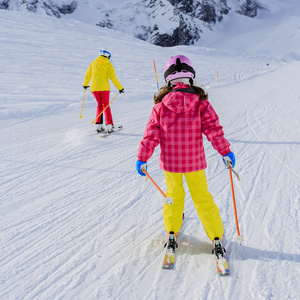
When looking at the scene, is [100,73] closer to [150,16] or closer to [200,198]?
[200,198]

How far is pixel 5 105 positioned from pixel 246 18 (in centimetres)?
10058

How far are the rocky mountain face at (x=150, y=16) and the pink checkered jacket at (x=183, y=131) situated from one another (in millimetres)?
73202

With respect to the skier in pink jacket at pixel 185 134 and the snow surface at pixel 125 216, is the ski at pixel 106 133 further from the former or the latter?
the skier in pink jacket at pixel 185 134

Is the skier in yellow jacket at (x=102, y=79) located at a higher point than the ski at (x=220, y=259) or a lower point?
higher

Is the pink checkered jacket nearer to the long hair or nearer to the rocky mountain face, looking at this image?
the long hair

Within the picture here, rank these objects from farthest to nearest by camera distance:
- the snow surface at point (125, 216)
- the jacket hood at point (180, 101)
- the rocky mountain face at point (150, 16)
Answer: the rocky mountain face at point (150, 16) → the jacket hood at point (180, 101) → the snow surface at point (125, 216)

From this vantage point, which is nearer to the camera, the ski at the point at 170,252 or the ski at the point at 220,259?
the ski at the point at 220,259

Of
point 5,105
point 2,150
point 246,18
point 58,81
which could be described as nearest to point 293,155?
point 2,150

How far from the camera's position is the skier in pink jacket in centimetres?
246

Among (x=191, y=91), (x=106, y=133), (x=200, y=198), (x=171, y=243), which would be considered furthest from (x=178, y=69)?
(x=106, y=133)

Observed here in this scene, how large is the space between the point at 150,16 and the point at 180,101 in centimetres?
7995

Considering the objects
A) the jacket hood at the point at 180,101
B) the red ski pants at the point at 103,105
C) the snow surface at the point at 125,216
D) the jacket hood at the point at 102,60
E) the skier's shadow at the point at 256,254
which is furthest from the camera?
the red ski pants at the point at 103,105

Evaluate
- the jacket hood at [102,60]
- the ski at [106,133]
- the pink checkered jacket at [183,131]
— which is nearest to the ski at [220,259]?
the pink checkered jacket at [183,131]

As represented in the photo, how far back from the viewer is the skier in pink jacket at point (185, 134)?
96.7 inches
